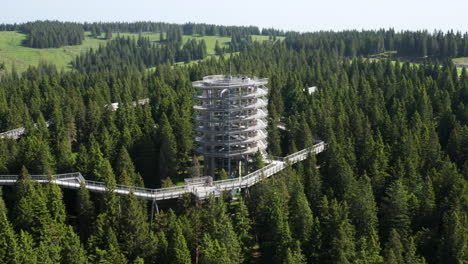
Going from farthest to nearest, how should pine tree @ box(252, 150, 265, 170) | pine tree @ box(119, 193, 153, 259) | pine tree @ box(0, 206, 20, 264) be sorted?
pine tree @ box(252, 150, 265, 170)
pine tree @ box(119, 193, 153, 259)
pine tree @ box(0, 206, 20, 264)

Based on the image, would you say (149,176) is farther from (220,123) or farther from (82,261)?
(82,261)

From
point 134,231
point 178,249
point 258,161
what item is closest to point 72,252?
point 134,231

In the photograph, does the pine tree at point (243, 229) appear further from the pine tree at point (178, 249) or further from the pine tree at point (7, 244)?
the pine tree at point (7, 244)

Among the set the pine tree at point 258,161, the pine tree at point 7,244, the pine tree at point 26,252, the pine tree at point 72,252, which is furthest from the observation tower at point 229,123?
the pine tree at point 7,244

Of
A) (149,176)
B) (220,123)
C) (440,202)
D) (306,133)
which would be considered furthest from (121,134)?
(440,202)

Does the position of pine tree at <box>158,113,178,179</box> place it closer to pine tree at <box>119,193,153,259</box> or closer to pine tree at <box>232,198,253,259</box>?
pine tree at <box>119,193,153,259</box>

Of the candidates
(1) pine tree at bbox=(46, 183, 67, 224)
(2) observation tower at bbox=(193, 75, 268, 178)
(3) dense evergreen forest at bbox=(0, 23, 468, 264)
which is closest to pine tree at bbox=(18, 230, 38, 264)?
(3) dense evergreen forest at bbox=(0, 23, 468, 264)
